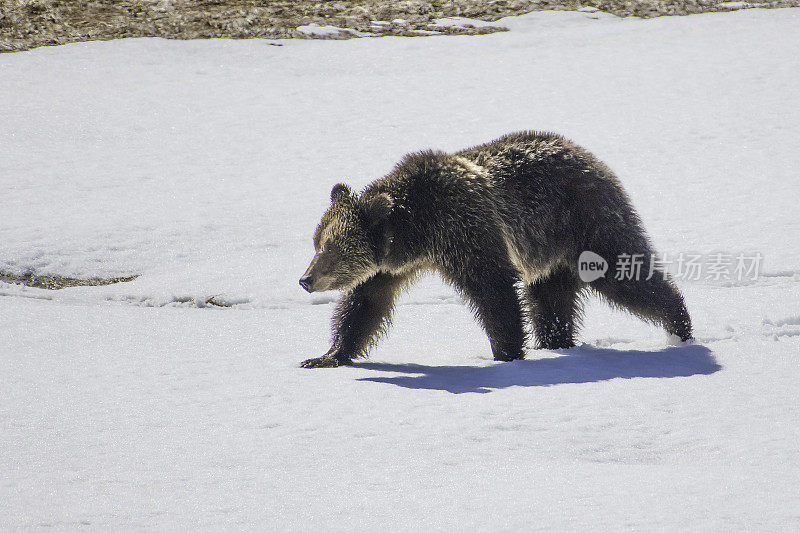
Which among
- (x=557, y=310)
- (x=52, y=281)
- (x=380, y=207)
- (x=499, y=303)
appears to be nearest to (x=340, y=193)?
(x=380, y=207)

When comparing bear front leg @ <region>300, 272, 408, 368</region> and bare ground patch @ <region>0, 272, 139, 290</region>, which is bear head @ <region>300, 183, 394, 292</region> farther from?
bare ground patch @ <region>0, 272, 139, 290</region>

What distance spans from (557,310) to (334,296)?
257 cm

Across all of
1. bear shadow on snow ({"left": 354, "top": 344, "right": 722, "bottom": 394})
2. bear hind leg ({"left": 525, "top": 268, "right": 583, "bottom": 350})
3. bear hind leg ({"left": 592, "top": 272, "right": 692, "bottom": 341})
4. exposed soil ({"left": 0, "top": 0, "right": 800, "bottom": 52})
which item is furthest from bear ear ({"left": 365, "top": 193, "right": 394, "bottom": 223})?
exposed soil ({"left": 0, "top": 0, "right": 800, "bottom": 52})

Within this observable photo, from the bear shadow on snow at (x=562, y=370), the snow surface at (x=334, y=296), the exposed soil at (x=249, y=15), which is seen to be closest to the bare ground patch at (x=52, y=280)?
the snow surface at (x=334, y=296)

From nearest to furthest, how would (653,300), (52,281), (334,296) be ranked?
1. (653,300)
2. (334,296)
3. (52,281)

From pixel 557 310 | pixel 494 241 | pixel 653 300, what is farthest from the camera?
pixel 557 310

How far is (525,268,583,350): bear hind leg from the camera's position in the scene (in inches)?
258

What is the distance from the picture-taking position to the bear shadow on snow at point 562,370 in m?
5.34

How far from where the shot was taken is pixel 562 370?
18.4 ft

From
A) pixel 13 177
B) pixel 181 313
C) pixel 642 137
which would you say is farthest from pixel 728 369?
pixel 13 177

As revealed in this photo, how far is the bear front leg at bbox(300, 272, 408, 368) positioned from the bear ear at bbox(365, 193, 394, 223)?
526mm

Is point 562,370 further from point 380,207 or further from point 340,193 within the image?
point 340,193

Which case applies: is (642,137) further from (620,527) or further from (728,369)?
(620,527)

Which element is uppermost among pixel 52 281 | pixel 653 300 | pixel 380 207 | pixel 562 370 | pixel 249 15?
pixel 249 15
